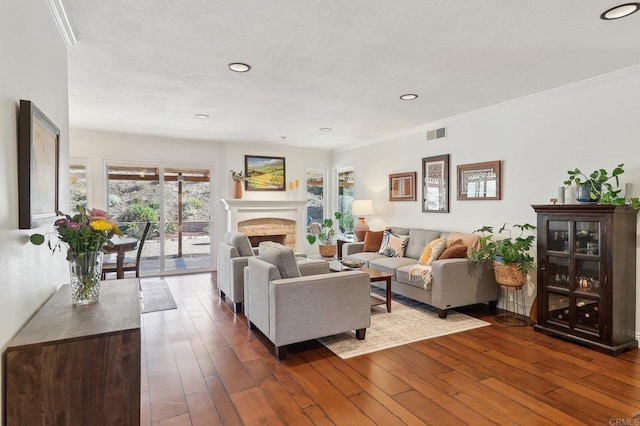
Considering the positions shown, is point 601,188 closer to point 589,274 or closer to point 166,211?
point 589,274

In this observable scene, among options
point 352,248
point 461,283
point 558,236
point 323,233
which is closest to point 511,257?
point 558,236

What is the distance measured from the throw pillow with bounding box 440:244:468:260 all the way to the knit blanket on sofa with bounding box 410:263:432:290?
25 cm

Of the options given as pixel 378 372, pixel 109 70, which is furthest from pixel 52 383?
pixel 109 70

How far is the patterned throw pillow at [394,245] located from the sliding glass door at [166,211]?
349 centimetres

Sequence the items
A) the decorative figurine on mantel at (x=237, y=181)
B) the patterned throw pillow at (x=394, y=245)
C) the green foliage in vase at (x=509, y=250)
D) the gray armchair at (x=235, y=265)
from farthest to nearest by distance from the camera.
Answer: the decorative figurine on mantel at (x=237, y=181)
the patterned throw pillow at (x=394, y=245)
the gray armchair at (x=235, y=265)
the green foliage in vase at (x=509, y=250)

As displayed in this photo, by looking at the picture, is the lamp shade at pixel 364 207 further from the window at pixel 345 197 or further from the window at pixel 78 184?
the window at pixel 78 184

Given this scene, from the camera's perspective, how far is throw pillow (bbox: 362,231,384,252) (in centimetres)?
594

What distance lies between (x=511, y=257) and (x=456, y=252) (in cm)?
61

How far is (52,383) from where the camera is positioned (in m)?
1.39

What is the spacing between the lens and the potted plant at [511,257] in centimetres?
387

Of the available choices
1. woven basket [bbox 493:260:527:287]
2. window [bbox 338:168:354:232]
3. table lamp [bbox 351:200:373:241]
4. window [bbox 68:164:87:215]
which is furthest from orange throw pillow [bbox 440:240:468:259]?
window [bbox 68:164:87:215]

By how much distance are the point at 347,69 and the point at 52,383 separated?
2958 millimetres

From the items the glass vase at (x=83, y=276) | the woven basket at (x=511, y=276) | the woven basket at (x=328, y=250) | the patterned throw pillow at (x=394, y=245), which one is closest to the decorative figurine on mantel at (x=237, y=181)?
the woven basket at (x=328, y=250)

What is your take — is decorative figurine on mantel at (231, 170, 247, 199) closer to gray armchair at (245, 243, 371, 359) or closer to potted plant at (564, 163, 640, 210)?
gray armchair at (245, 243, 371, 359)
